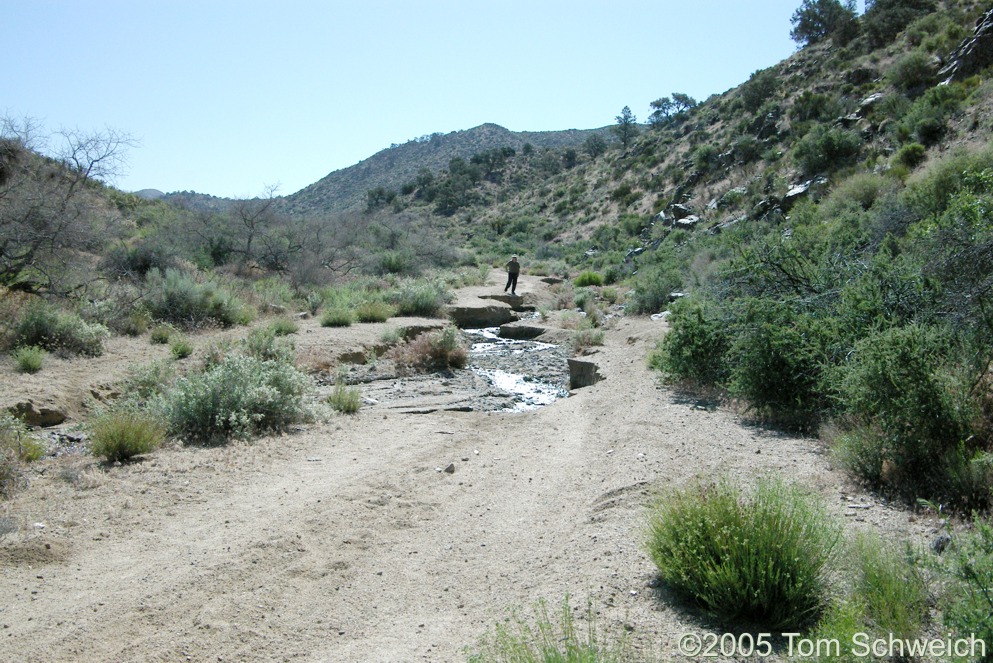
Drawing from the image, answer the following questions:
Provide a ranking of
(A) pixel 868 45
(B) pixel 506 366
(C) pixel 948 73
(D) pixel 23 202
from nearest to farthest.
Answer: (D) pixel 23 202 → (B) pixel 506 366 → (C) pixel 948 73 → (A) pixel 868 45

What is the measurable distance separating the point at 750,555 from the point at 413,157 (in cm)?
11488

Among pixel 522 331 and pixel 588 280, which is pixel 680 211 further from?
A: pixel 522 331

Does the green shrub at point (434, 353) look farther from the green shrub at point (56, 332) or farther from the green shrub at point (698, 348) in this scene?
the green shrub at point (698, 348)

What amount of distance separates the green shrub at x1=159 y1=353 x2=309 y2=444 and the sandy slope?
57 centimetres

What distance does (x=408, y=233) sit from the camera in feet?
129

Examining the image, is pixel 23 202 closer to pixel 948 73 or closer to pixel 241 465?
pixel 241 465

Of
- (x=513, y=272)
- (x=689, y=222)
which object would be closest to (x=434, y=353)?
(x=513, y=272)

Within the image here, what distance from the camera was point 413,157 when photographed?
113438 millimetres

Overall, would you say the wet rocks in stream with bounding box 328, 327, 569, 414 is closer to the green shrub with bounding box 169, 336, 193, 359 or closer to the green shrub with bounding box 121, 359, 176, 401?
the green shrub with bounding box 169, 336, 193, 359

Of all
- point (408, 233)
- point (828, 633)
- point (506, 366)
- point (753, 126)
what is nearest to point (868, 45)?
point (753, 126)

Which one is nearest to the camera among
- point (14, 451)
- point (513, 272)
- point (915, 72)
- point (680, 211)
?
point (14, 451)

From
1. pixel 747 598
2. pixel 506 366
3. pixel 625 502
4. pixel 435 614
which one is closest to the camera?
pixel 747 598

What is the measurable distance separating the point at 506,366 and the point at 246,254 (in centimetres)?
1362

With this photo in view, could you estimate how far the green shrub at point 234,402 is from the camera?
9.46 m
